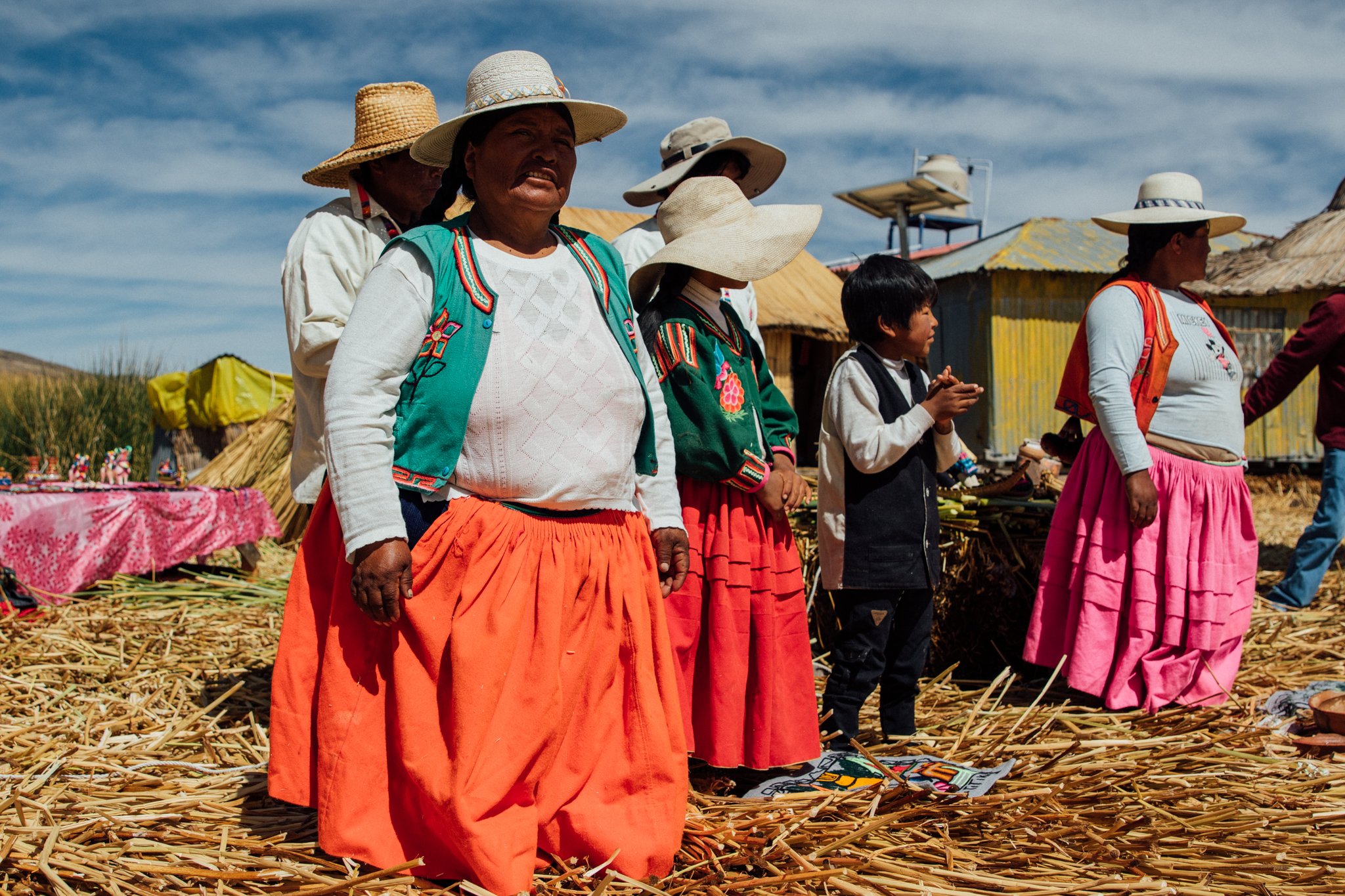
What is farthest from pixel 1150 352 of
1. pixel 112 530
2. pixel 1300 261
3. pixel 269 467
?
pixel 1300 261

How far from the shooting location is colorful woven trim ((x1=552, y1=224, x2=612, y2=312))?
239 centimetres

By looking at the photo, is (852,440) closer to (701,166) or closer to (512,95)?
(701,166)

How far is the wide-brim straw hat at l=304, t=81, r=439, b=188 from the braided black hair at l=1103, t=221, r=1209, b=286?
248 cm

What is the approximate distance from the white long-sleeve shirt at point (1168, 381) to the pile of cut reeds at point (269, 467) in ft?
23.9

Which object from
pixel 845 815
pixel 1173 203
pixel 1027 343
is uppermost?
pixel 1027 343

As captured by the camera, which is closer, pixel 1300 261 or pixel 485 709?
pixel 485 709

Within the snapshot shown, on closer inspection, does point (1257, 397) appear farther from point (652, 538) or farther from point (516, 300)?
point (516, 300)

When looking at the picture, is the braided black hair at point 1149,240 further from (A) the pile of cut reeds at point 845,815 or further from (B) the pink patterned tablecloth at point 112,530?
(B) the pink patterned tablecloth at point 112,530

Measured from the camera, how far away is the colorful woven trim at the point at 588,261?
7.86 feet

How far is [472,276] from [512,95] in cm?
A: 39

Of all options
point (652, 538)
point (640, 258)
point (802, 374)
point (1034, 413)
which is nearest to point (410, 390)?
point (652, 538)

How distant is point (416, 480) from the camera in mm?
2170

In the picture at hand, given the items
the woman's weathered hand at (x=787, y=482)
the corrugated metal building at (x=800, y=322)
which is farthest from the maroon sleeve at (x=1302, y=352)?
the corrugated metal building at (x=800, y=322)

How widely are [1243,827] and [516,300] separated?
2.14m
